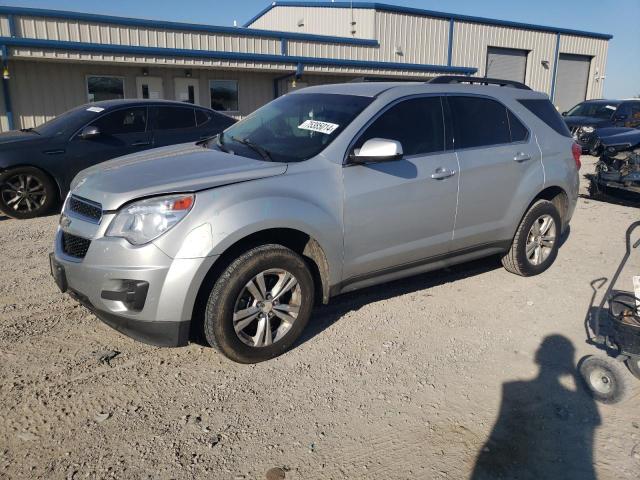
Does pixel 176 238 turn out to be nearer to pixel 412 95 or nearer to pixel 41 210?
pixel 412 95

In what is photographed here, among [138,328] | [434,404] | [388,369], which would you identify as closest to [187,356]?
[138,328]

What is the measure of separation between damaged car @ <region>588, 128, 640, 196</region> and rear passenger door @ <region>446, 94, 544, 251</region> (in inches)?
178

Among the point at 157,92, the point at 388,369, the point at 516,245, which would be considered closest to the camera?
the point at 388,369

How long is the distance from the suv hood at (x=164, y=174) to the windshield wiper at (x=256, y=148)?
124mm

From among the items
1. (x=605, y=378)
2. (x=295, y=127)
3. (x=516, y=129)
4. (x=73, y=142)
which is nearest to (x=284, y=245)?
(x=295, y=127)

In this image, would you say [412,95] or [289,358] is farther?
[412,95]

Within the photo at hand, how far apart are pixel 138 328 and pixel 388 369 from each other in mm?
1633

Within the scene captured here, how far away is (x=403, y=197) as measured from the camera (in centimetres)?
399

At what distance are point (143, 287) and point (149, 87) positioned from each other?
14.0 m

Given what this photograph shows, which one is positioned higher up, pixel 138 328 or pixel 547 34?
pixel 547 34

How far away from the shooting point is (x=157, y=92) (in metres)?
15.8

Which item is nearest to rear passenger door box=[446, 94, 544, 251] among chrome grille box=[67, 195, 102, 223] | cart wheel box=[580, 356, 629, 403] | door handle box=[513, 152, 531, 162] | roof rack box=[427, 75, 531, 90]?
door handle box=[513, 152, 531, 162]

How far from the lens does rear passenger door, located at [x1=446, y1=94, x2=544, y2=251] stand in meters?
4.45

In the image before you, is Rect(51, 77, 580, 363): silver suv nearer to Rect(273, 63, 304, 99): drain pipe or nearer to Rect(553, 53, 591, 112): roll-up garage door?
Rect(273, 63, 304, 99): drain pipe
